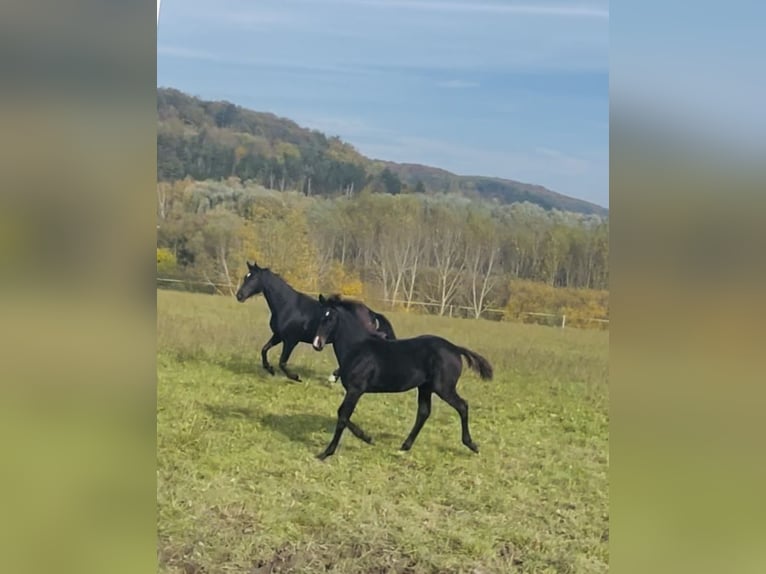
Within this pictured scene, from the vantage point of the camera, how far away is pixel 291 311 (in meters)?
3.89

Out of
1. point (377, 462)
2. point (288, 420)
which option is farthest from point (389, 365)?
point (288, 420)

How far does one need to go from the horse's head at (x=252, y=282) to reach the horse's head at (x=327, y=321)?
30cm

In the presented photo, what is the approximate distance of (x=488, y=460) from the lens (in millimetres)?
3674

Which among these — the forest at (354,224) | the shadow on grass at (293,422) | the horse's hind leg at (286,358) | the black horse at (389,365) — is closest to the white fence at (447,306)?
the forest at (354,224)

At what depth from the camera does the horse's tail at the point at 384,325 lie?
3.81 m

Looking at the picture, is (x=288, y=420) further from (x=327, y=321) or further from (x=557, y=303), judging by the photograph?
(x=557, y=303)

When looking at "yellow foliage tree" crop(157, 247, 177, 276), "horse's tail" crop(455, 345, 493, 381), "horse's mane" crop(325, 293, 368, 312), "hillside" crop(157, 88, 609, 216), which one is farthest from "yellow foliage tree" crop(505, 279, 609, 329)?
"yellow foliage tree" crop(157, 247, 177, 276)

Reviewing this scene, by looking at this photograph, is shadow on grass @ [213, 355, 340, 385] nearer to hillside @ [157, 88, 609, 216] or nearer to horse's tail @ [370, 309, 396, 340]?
horse's tail @ [370, 309, 396, 340]

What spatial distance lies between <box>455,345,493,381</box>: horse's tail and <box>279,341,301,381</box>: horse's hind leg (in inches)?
31.5

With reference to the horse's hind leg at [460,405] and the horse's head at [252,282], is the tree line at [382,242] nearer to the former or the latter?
the horse's head at [252,282]

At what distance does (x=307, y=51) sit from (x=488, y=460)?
197 centimetres

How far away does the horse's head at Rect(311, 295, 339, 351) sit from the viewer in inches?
151

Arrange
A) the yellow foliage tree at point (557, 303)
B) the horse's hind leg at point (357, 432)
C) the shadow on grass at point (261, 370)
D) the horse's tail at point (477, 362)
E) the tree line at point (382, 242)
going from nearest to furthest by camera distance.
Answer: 1. the yellow foliage tree at point (557, 303)
2. the tree line at point (382, 242)
3. the horse's tail at point (477, 362)
4. the horse's hind leg at point (357, 432)
5. the shadow on grass at point (261, 370)
